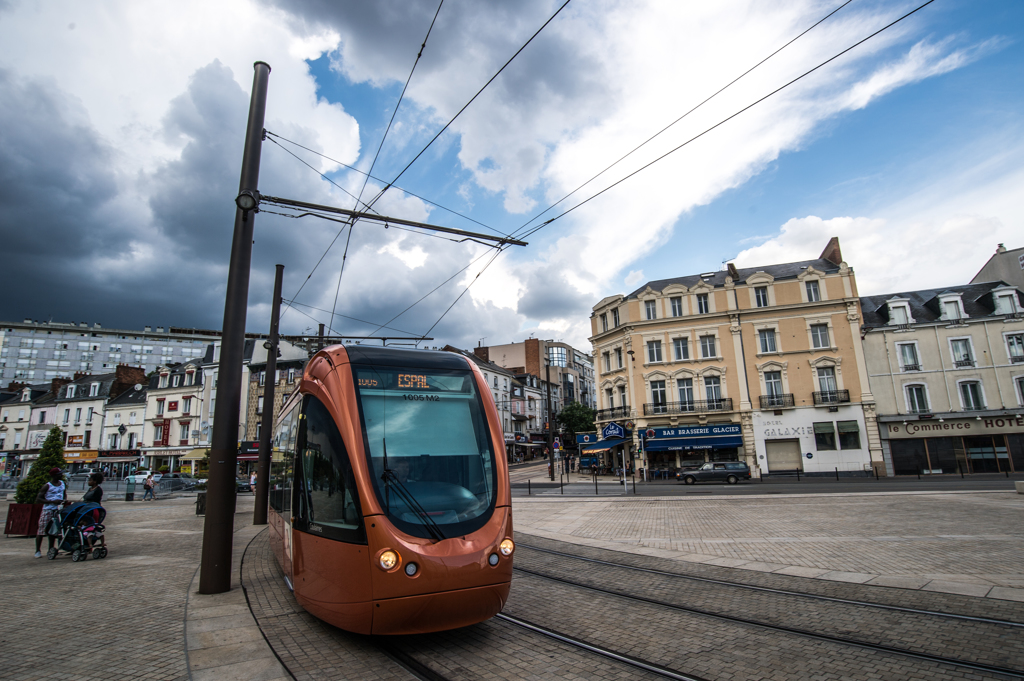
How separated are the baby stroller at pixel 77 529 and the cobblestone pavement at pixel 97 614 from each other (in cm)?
21

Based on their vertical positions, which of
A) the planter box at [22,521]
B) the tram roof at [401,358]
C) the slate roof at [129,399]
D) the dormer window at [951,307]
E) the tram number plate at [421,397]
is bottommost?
the planter box at [22,521]

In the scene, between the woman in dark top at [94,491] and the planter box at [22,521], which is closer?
the woman in dark top at [94,491]

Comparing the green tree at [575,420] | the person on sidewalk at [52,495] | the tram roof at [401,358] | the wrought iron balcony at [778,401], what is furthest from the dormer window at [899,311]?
the person on sidewalk at [52,495]

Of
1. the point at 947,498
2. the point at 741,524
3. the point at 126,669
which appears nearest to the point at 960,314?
the point at 947,498

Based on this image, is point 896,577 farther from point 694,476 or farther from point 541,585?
point 694,476

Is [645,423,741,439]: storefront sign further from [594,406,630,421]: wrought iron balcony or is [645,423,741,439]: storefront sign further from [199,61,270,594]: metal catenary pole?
[199,61,270,594]: metal catenary pole

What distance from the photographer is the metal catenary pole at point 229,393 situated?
7250 mm

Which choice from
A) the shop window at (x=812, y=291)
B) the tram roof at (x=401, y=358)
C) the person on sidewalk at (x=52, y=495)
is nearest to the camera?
the tram roof at (x=401, y=358)

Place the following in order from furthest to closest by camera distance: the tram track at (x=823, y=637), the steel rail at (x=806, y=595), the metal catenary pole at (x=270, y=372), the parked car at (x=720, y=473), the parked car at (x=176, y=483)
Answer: the parked car at (x=176, y=483) < the parked car at (x=720, y=473) < the metal catenary pole at (x=270, y=372) < the steel rail at (x=806, y=595) < the tram track at (x=823, y=637)

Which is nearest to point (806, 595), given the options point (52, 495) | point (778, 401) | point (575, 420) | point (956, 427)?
point (52, 495)

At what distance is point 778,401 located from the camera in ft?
116

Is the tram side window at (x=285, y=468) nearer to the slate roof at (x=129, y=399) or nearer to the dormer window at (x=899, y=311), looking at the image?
the dormer window at (x=899, y=311)

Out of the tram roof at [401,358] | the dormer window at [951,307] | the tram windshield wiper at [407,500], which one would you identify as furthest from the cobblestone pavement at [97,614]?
the dormer window at [951,307]

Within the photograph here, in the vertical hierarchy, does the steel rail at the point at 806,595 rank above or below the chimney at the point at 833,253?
below
